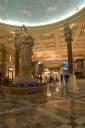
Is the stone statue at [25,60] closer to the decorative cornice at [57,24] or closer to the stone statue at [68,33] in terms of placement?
the stone statue at [68,33]

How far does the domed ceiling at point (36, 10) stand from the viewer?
1639 centimetres

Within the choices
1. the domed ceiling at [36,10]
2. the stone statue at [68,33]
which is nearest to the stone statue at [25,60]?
the stone statue at [68,33]

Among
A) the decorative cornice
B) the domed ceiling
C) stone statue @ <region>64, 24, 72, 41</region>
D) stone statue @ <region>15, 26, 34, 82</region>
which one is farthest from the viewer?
the domed ceiling

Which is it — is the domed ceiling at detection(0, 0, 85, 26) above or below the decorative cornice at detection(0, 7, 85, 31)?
above

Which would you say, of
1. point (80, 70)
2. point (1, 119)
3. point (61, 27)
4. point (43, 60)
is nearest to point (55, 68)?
point (43, 60)

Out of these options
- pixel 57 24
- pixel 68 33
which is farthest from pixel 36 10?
pixel 68 33

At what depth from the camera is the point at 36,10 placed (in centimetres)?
1859

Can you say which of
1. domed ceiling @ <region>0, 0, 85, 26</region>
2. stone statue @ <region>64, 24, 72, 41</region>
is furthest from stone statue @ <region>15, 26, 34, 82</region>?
domed ceiling @ <region>0, 0, 85, 26</region>

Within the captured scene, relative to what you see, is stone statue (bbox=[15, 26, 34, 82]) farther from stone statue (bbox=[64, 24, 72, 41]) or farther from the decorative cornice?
the decorative cornice

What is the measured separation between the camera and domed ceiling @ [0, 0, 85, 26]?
16388 mm

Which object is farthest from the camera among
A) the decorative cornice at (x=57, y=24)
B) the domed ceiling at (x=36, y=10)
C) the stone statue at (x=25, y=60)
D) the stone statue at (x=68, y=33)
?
the domed ceiling at (x=36, y=10)

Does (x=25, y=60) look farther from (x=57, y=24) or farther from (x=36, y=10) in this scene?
(x=36, y=10)

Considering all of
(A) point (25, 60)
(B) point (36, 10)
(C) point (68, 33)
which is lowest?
(A) point (25, 60)

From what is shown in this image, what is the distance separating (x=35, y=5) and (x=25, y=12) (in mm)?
1627
